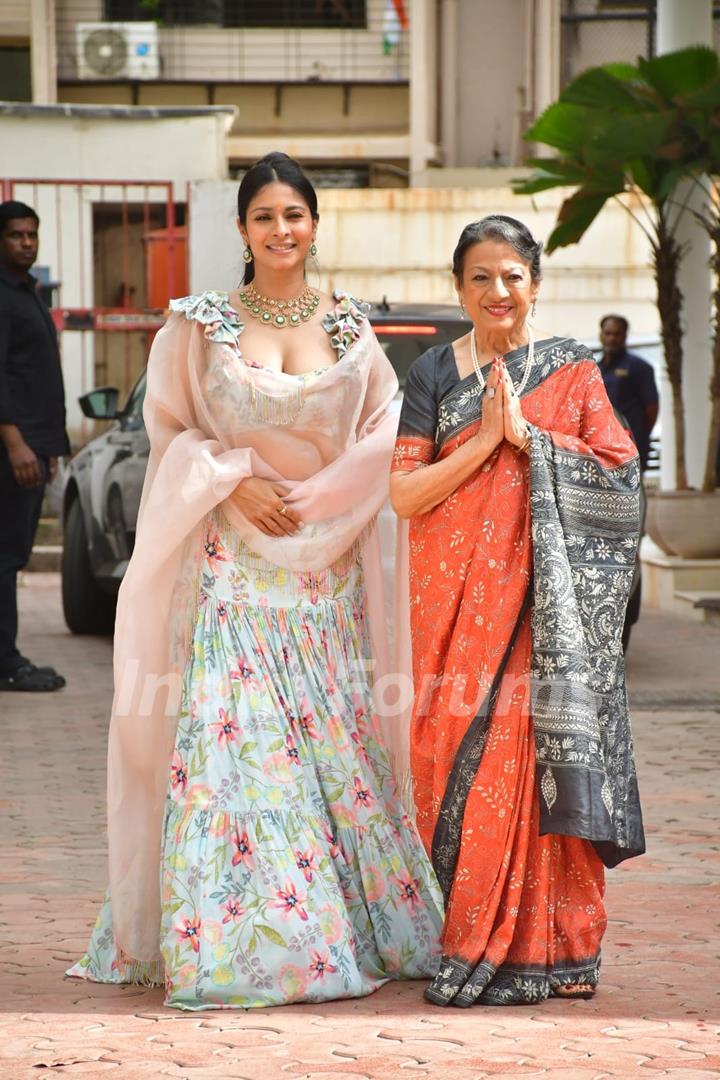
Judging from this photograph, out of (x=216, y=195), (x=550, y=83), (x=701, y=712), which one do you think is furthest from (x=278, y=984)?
(x=550, y=83)

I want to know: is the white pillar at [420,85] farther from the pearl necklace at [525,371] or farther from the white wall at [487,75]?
the pearl necklace at [525,371]

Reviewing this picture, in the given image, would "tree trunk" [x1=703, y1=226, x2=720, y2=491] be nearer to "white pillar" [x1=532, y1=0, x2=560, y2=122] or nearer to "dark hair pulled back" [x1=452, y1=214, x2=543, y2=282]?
"dark hair pulled back" [x1=452, y1=214, x2=543, y2=282]

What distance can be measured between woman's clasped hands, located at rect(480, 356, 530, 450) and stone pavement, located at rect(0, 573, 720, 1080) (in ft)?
4.33

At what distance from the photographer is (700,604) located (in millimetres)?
12633

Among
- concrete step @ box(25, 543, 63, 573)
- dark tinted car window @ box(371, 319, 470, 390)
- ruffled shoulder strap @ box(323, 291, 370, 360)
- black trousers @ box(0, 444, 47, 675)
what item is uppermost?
ruffled shoulder strap @ box(323, 291, 370, 360)

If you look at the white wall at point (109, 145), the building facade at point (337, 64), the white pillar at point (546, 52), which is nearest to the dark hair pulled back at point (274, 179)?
the white wall at point (109, 145)

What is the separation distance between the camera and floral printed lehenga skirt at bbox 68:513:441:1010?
4.36m

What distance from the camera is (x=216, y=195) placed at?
1794 centimetres

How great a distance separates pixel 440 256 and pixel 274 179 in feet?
53.0

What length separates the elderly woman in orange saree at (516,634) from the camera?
4340mm

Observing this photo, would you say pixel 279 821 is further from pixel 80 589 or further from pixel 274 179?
pixel 80 589

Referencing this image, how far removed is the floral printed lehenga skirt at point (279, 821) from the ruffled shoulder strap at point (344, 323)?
1.77 feet

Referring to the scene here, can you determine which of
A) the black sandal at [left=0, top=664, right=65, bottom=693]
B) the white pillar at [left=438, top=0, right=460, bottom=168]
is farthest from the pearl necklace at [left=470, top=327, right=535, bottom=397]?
the white pillar at [left=438, top=0, right=460, bottom=168]

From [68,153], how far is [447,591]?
49.1 feet
